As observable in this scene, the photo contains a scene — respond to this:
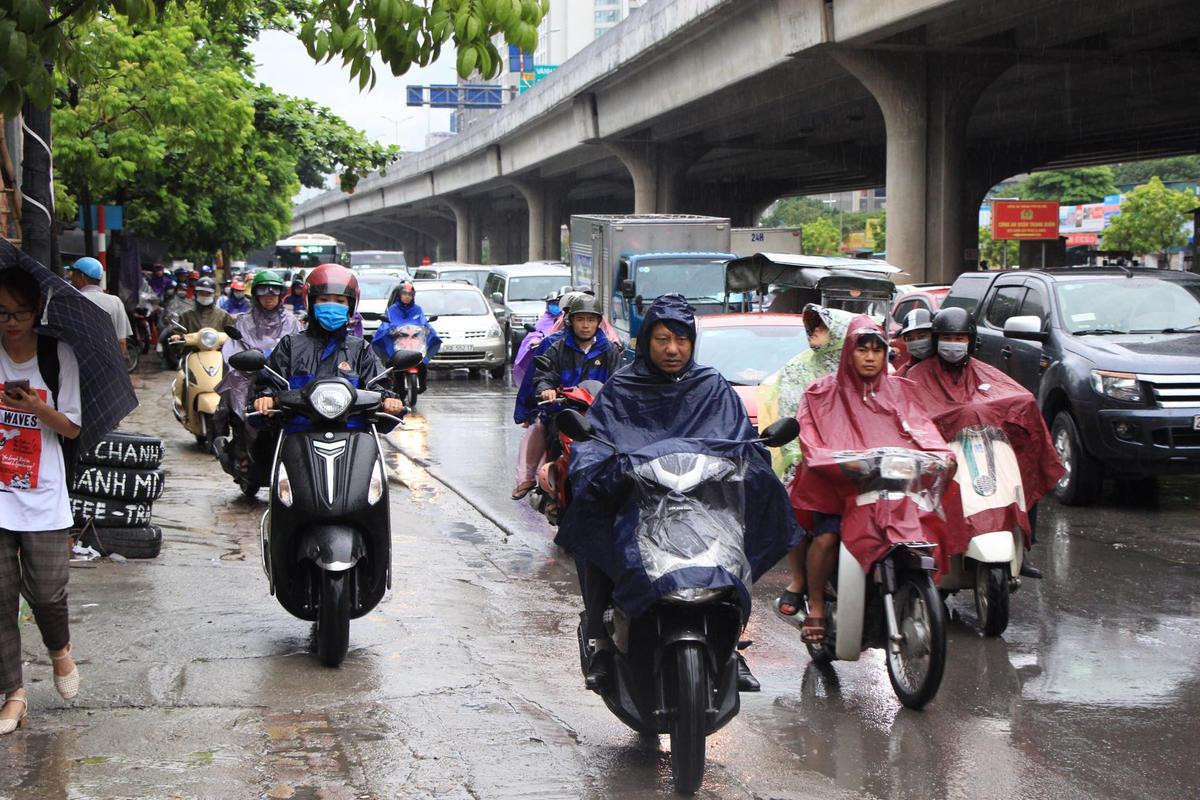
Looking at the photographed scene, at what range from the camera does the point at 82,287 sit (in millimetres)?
15398

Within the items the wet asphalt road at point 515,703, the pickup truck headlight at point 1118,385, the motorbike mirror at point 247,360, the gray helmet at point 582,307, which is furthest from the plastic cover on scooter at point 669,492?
the pickup truck headlight at point 1118,385

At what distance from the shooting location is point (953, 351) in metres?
7.84

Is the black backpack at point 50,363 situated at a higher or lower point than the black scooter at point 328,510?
higher

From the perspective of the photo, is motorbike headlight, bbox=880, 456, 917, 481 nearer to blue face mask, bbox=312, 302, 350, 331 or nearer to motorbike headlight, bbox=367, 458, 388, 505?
motorbike headlight, bbox=367, 458, 388, 505

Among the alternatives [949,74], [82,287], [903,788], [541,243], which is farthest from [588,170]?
[903,788]

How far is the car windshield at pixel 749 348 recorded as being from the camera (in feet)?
40.2

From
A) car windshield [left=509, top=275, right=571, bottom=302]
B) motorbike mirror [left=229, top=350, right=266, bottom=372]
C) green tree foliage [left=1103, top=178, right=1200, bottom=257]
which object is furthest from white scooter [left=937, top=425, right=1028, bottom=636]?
green tree foliage [left=1103, top=178, right=1200, bottom=257]

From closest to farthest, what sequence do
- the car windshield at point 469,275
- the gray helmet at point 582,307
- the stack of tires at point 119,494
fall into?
the stack of tires at point 119,494
the gray helmet at point 582,307
the car windshield at point 469,275

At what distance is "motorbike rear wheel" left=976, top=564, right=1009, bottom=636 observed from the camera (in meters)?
7.56

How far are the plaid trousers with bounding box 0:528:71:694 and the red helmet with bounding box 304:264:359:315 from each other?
2302mm

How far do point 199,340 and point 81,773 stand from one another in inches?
398

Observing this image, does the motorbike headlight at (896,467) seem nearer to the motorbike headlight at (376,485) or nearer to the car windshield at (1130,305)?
the motorbike headlight at (376,485)

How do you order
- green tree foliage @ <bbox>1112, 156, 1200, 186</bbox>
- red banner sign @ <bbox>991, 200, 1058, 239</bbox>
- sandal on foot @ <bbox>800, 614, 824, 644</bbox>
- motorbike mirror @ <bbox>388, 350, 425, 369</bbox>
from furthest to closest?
green tree foliage @ <bbox>1112, 156, 1200, 186</bbox> < red banner sign @ <bbox>991, 200, 1058, 239</bbox> < motorbike mirror @ <bbox>388, 350, 425, 369</bbox> < sandal on foot @ <bbox>800, 614, 824, 644</bbox>

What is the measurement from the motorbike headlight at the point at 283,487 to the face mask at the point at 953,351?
11.4 ft
